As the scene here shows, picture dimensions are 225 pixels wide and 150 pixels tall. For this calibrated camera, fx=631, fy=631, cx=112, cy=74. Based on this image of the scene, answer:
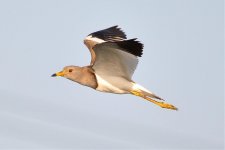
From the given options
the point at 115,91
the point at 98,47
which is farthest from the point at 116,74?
the point at 98,47

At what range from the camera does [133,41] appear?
567 inches

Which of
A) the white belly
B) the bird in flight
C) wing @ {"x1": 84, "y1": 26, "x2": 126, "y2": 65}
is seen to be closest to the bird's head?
the bird in flight

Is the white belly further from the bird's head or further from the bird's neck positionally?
the bird's head

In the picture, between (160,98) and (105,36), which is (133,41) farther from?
(105,36)

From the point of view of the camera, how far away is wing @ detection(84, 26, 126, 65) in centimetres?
1758

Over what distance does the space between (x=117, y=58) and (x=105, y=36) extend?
300cm

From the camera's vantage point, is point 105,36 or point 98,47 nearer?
point 98,47

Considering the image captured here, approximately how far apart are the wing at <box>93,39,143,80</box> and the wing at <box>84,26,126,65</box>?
117cm

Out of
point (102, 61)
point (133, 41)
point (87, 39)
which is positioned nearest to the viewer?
point (133, 41)

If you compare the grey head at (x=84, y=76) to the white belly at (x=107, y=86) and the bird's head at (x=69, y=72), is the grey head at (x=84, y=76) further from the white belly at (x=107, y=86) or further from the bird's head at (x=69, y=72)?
the white belly at (x=107, y=86)

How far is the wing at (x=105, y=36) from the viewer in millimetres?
17578

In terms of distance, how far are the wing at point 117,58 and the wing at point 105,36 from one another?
46.3 inches

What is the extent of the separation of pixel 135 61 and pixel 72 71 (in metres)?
1.82

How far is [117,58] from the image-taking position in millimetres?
15734
